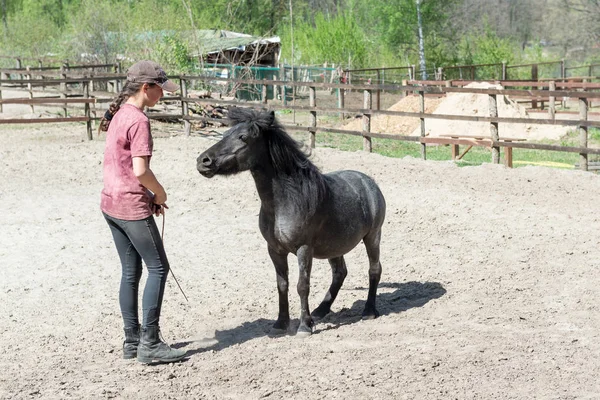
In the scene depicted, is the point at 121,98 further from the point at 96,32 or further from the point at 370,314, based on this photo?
the point at 96,32

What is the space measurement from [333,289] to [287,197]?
3.75 ft

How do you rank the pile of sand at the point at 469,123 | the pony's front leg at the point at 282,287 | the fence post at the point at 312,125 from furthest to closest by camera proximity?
1. the pile of sand at the point at 469,123
2. the fence post at the point at 312,125
3. the pony's front leg at the point at 282,287

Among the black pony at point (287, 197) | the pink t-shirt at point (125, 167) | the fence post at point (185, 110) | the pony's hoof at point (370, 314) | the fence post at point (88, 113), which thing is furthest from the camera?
the fence post at point (185, 110)

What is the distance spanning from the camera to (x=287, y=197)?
5.52m

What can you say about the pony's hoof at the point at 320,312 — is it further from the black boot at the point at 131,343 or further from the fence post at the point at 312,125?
the fence post at the point at 312,125

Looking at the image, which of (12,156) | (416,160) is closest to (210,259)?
(416,160)

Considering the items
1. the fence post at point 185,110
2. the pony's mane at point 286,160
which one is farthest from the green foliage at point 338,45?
the pony's mane at point 286,160

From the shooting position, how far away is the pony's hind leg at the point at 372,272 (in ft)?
20.3

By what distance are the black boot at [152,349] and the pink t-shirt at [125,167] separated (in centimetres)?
73

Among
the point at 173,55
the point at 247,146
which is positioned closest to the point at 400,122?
the point at 173,55

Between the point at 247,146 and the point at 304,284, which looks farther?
the point at 304,284

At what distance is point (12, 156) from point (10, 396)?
413 inches

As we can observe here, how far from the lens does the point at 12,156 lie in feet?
46.6

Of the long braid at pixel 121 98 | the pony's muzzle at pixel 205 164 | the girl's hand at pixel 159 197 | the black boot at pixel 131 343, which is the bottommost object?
the black boot at pixel 131 343
